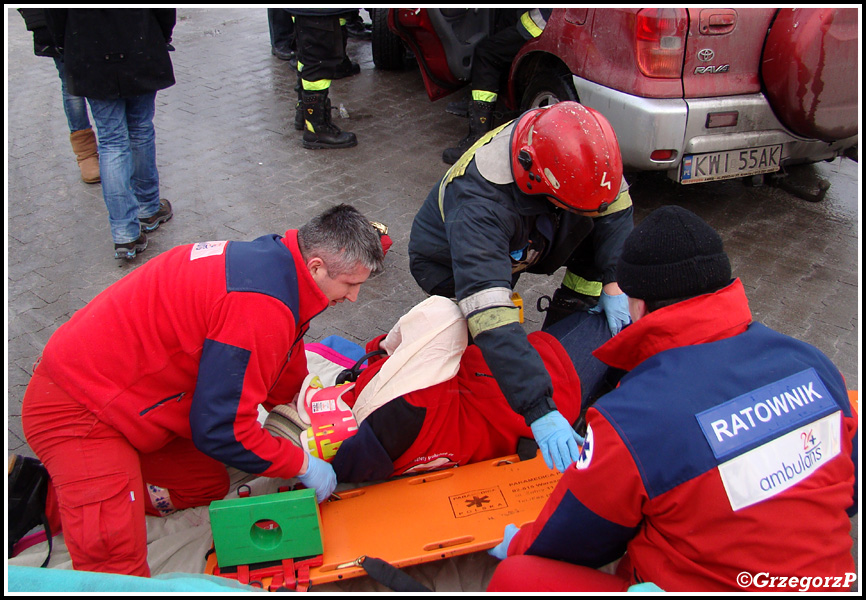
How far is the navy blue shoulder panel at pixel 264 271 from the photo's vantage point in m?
2.09

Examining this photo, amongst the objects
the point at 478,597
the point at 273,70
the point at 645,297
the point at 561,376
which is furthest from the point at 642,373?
the point at 273,70

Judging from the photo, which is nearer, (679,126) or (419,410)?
(419,410)

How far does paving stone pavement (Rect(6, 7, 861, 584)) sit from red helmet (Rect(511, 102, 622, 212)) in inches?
→ 54.1

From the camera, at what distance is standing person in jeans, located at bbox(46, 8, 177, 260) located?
3625 millimetres

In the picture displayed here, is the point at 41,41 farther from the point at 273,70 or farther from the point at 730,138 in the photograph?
the point at 730,138

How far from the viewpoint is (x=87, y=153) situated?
16.1ft

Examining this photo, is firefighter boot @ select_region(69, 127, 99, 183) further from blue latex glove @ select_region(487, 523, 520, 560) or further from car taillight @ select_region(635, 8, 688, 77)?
blue latex glove @ select_region(487, 523, 520, 560)

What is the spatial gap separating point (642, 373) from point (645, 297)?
20 centimetres

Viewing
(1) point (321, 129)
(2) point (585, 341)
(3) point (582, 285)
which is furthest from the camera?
(1) point (321, 129)

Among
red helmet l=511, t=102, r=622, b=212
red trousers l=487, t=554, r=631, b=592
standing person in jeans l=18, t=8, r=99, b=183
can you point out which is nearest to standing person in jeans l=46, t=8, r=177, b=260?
Answer: standing person in jeans l=18, t=8, r=99, b=183

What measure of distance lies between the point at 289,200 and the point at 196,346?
2.91 meters

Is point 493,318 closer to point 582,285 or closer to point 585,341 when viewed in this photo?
point 585,341

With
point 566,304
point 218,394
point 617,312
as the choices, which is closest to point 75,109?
point 218,394

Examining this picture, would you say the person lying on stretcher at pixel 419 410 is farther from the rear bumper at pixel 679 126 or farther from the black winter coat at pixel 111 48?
the black winter coat at pixel 111 48
